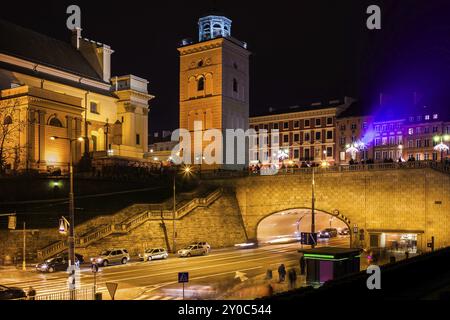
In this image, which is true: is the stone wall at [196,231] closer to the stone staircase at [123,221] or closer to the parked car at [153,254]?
the stone staircase at [123,221]

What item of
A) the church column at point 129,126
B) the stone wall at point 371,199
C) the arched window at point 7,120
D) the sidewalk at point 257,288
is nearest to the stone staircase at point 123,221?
the stone wall at point 371,199

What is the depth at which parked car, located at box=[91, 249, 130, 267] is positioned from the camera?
43.7 metres

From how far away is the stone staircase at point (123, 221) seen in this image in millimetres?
45281

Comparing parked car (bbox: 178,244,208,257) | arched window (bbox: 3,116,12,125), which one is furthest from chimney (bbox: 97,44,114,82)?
parked car (bbox: 178,244,208,257)

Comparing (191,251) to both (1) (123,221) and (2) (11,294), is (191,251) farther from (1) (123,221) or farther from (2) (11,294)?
(2) (11,294)

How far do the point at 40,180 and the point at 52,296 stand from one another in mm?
34406

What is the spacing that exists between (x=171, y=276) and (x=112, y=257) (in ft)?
28.0

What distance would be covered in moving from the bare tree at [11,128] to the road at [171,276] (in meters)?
30.4

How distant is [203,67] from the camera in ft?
279

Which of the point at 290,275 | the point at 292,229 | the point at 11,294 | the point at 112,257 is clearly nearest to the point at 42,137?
the point at 112,257

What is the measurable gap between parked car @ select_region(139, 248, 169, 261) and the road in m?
0.80

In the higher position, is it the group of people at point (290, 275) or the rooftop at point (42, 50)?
the rooftop at point (42, 50)

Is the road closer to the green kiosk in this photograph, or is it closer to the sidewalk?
the sidewalk
